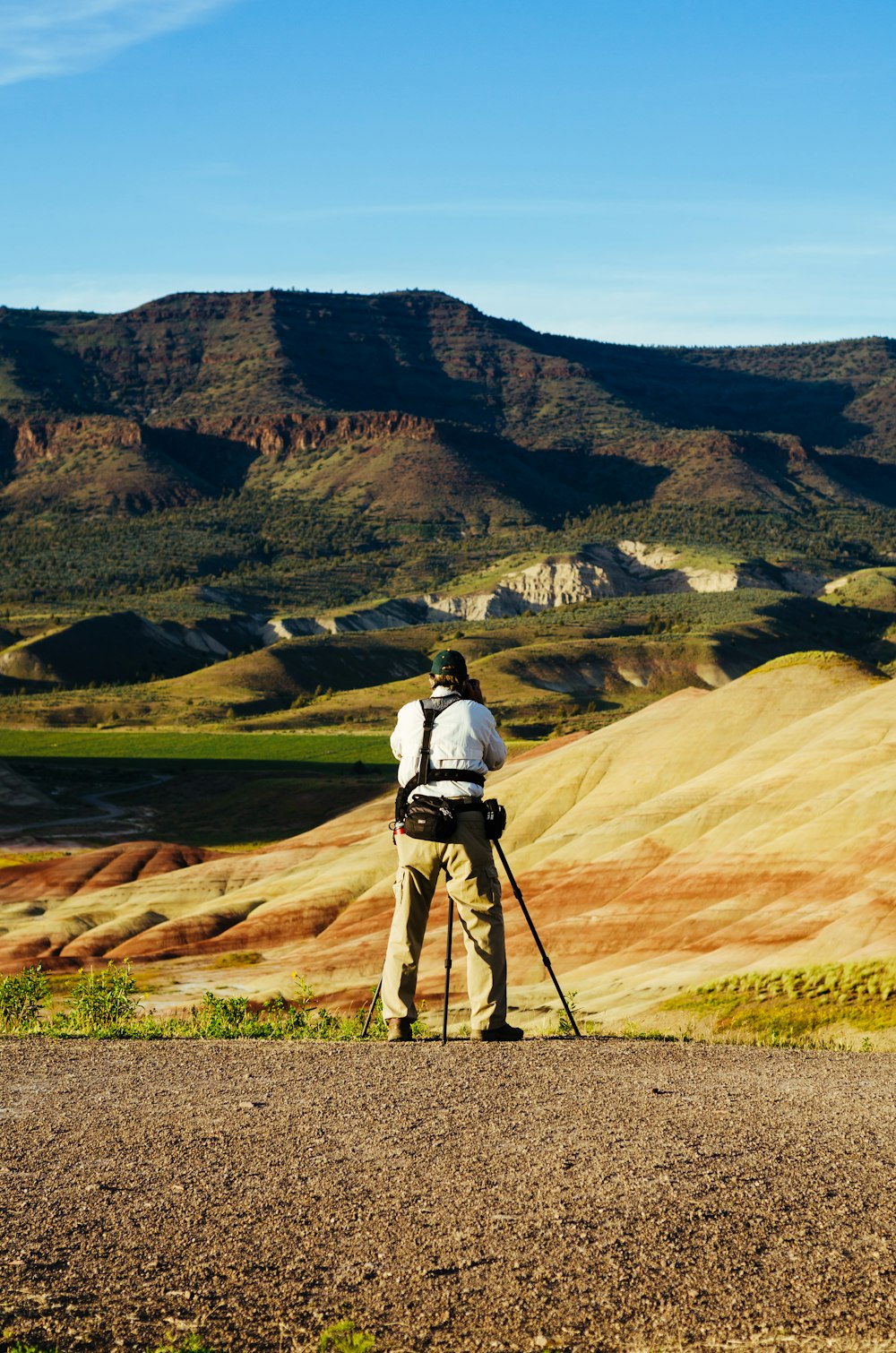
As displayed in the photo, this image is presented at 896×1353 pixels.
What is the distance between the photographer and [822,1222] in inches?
292

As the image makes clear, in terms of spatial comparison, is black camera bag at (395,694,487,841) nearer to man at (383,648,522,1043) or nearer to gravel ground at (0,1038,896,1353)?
man at (383,648,522,1043)

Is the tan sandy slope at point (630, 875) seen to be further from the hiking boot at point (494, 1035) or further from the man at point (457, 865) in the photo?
the man at point (457, 865)

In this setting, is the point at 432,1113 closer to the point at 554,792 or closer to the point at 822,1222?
the point at 822,1222

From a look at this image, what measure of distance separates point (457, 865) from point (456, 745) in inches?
40.5

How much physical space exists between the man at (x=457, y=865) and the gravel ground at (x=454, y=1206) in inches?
49.2

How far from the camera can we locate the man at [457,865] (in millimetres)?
12500

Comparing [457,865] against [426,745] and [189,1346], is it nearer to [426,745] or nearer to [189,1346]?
[426,745]

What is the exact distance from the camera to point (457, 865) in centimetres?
1254

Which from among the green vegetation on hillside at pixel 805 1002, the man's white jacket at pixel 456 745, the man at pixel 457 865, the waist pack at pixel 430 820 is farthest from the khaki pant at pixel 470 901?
the green vegetation on hillside at pixel 805 1002

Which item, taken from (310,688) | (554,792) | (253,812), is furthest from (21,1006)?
(310,688)

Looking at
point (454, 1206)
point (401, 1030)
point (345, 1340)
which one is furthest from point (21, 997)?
point (345, 1340)

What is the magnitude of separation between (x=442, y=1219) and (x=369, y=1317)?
112 centimetres

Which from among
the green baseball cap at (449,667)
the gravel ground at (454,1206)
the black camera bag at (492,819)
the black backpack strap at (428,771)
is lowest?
the gravel ground at (454,1206)

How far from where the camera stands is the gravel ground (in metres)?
6.41
